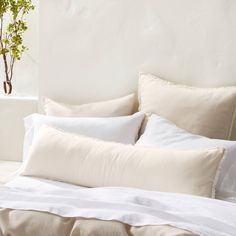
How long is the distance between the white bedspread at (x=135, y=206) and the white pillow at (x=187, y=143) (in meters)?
0.33

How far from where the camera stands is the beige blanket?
227 centimetres

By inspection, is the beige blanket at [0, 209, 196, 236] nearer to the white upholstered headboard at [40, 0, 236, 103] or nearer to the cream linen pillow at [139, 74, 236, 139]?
the cream linen pillow at [139, 74, 236, 139]

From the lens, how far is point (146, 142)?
339 cm

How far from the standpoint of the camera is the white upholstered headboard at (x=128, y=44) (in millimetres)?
3660

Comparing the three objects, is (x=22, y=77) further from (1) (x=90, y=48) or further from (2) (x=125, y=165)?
(2) (x=125, y=165)

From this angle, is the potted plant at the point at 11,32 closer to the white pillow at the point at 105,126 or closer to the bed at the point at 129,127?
the bed at the point at 129,127

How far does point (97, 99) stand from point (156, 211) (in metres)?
1.64

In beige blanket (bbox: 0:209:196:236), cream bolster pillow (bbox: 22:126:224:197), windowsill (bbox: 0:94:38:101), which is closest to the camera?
beige blanket (bbox: 0:209:196:236)

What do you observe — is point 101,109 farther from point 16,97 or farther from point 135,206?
point 135,206

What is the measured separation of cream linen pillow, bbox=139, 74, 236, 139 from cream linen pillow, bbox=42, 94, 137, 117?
0.12 meters

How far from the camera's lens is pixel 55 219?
2.38m

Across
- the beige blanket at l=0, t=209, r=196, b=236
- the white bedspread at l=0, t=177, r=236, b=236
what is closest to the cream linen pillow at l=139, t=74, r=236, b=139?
the white bedspread at l=0, t=177, r=236, b=236

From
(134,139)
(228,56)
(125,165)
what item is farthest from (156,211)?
(228,56)

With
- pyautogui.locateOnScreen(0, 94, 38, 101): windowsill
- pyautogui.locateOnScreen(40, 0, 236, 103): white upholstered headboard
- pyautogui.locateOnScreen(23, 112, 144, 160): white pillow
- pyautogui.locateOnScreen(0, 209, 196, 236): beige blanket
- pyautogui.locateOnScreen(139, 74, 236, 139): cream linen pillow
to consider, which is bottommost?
pyautogui.locateOnScreen(0, 209, 196, 236): beige blanket
